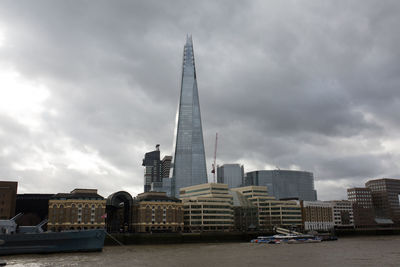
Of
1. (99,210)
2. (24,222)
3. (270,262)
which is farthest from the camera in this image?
(24,222)

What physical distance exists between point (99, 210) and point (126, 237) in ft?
89.1

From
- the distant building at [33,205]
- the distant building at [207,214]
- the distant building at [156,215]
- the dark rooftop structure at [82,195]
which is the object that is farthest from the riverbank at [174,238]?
the distant building at [33,205]

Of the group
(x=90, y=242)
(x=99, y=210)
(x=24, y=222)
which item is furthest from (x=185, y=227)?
(x=90, y=242)

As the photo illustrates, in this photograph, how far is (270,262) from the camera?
68.0 m

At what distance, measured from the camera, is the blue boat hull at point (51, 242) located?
83938mm

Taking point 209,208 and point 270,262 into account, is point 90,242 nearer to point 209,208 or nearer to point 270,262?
point 270,262

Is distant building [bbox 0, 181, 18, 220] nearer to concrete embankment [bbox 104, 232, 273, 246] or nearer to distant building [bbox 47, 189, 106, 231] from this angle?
distant building [bbox 47, 189, 106, 231]

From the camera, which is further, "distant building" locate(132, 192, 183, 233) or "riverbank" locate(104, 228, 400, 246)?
"distant building" locate(132, 192, 183, 233)

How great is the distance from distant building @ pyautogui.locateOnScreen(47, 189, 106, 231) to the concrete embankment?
23.0m

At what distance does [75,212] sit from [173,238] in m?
39.5

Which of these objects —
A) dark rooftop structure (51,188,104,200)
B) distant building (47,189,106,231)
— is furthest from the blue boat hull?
dark rooftop structure (51,188,104,200)

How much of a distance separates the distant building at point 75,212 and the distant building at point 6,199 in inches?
1060

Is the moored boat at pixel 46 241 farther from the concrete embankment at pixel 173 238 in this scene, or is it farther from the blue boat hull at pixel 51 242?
the concrete embankment at pixel 173 238

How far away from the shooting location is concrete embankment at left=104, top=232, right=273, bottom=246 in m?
129
